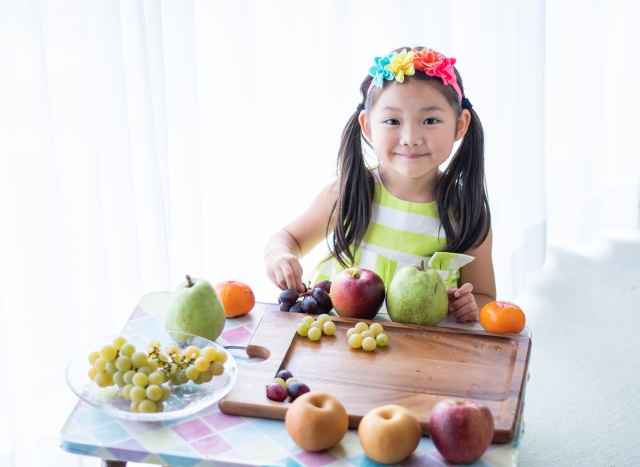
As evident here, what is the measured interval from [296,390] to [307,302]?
11.5 inches

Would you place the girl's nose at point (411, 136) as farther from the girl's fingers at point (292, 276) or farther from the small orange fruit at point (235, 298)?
the small orange fruit at point (235, 298)

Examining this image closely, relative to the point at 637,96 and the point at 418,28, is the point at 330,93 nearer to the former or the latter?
the point at 418,28

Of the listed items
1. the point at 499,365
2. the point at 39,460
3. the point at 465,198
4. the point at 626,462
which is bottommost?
the point at 626,462

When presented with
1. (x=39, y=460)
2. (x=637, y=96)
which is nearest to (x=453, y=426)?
(x=39, y=460)

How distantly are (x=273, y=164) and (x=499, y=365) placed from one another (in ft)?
3.43

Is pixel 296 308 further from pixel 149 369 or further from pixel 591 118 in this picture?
pixel 591 118

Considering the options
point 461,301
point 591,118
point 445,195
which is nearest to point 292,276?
point 461,301

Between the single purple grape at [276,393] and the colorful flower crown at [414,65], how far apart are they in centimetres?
71

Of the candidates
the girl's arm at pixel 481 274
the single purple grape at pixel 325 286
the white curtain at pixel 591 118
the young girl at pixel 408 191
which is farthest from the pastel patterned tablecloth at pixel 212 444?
the white curtain at pixel 591 118

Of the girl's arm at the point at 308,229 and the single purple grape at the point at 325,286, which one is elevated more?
the girl's arm at the point at 308,229

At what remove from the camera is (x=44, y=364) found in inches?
64.1

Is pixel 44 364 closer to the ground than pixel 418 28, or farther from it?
closer to the ground

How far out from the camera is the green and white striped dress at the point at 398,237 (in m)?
1.68

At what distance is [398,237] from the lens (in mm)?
1693
